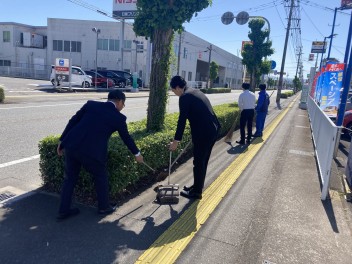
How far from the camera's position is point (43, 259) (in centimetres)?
267

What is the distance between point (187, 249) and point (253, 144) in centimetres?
585

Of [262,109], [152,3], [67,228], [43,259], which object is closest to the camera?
[43,259]

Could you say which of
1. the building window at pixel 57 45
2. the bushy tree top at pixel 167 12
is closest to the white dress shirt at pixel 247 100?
the bushy tree top at pixel 167 12

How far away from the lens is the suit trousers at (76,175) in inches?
129

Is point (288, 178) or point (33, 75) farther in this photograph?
point (33, 75)

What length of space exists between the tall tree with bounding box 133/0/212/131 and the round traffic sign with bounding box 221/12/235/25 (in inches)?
427

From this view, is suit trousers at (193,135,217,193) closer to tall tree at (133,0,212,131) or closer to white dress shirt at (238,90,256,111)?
tall tree at (133,0,212,131)

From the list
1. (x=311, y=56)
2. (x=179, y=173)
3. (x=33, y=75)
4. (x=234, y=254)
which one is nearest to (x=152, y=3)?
(x=179, y=173)

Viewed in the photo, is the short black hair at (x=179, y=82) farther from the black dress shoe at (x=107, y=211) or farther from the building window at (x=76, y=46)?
the building window at (x=76, y=46)

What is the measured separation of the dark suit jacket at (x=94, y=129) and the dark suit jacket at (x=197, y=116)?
1009 mm

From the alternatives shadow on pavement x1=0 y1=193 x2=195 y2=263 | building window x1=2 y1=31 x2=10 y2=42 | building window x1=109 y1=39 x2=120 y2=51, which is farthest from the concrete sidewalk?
building window x1=2 y1=31 x2=10 y2=42

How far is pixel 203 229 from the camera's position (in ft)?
11.3

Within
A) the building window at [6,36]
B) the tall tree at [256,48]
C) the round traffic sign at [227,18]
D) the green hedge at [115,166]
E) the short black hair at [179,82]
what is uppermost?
the building window at [6,36]

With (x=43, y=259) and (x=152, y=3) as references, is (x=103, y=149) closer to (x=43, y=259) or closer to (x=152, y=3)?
(x=43, y=259)
